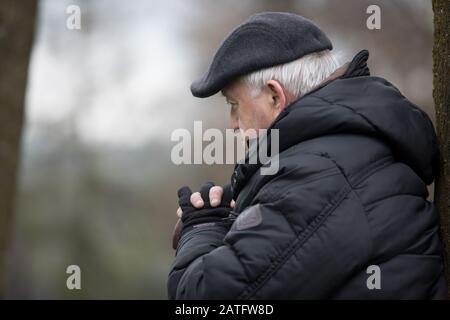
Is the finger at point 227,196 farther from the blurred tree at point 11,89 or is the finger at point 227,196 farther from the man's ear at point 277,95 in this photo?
the blurred tree at point 11,89

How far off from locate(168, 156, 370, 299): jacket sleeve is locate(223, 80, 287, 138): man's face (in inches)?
16.4

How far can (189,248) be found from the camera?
2.31m

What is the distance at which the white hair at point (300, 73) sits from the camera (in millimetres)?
2391

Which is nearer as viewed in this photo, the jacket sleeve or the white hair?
the jacket sleeve

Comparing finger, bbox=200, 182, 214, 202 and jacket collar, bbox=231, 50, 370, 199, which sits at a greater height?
jacket collar, bbox=231, 50, 370, 199

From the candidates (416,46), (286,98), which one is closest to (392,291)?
(286,98)

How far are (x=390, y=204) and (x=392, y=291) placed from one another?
25 centimetres

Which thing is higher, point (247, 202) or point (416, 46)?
point (416, 46)

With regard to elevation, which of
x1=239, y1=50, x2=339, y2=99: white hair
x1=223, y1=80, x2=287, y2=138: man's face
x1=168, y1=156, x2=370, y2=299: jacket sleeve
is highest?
x1=239, y1=50, x2=339, y2=99: white hair

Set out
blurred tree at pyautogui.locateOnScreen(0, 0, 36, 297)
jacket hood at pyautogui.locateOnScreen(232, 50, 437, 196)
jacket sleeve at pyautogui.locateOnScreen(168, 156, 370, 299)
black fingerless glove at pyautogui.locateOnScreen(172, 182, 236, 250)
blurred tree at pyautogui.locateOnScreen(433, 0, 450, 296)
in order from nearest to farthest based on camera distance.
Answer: jacket sleeve at pyautogui.locateOnScreen(168, 156, 370, 299) < jacket hood at pyautogui.locateOnScreen(232, 50, 437, 196) < blurred tree at pyautogui.locateOnScreen(433, 0, 450, 296) < black fingerless glove at pyautogui.locateOnScreen(172, 182, 236, 250) < blurred tree at pyautogui.locateOnScreen(0, 0, 36, 297)

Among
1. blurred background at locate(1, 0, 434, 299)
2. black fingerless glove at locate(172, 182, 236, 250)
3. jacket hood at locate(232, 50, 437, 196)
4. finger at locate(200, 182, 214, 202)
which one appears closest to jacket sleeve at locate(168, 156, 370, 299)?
jacket hood at locate(232, 50, 437, 196)

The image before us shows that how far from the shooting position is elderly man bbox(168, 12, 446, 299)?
2016 mm

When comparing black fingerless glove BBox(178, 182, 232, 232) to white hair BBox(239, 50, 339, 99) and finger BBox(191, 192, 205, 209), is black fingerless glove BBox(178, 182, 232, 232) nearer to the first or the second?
finger BBox(191, 192, 205, 209)

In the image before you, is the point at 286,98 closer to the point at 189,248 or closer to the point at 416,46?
the point at 189,248
